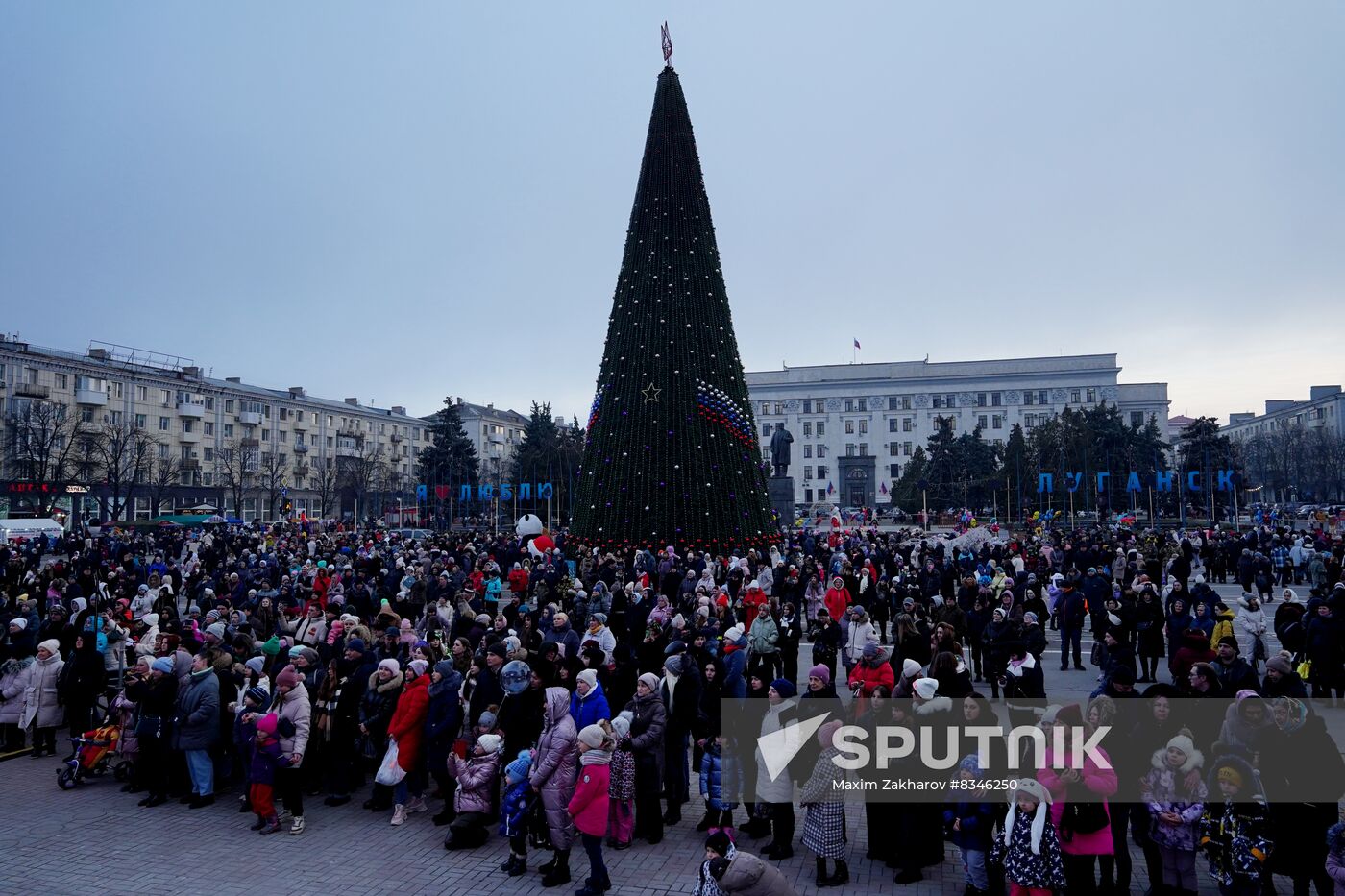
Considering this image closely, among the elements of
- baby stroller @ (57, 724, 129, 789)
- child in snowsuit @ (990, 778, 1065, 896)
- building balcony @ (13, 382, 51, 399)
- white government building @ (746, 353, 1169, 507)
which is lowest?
baby stroller @ (57, 724, 129, 789)

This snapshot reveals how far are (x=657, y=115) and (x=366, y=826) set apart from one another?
69.4ft

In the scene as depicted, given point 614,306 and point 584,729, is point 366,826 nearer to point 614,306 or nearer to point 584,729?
point 584,729

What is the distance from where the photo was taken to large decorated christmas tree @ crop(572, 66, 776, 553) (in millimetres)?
21453

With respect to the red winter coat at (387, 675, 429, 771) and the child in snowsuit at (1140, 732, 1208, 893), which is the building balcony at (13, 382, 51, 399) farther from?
the child in snowsuit at (1140, 732, 1208, 893)

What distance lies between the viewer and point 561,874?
21.4 feet

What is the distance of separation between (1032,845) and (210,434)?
69788mm

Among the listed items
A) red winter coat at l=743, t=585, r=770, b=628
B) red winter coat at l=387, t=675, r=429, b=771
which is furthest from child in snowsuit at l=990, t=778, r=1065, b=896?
red winter coat at l=743, t=585, r=770, b=628

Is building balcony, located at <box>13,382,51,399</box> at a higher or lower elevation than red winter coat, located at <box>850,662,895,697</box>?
higher

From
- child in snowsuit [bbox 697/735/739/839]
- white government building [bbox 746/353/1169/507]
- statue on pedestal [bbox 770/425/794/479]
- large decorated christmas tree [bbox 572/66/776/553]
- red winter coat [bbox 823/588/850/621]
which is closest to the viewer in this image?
child in snowsuit [bbox 697/735/739/839]

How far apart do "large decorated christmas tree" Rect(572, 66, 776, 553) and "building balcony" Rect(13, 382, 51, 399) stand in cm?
4491

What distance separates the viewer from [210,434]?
209 ft

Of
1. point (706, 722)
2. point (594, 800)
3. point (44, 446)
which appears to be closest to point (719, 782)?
point (706, 722)

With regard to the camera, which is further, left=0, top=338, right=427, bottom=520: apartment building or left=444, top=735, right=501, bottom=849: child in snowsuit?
left=0, top=338, right=427, bottom=520: apartment building

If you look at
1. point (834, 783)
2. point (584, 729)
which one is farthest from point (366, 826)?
point (834, 783)
